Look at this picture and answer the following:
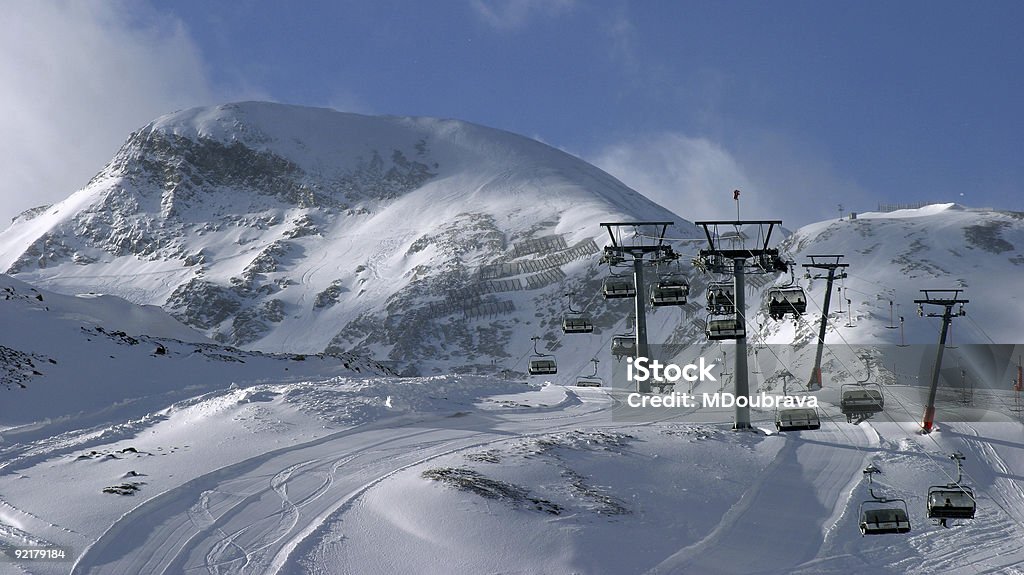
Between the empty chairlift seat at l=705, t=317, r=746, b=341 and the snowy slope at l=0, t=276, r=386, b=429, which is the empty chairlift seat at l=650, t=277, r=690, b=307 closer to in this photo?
the empty chairlift seat at l=705, t=317, r=746, b=341

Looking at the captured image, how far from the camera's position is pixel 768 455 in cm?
3422

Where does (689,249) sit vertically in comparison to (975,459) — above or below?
above

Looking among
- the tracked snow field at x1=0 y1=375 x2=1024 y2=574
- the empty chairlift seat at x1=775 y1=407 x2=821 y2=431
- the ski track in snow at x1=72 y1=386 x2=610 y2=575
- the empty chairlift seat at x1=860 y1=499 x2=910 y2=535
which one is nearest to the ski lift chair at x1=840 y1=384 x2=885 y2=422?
the tracked snow field at x1=0 y1=375 x2=1024 y2=574

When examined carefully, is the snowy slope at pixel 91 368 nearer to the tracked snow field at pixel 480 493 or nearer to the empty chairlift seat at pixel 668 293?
the tracked snow field at pixel 480 493

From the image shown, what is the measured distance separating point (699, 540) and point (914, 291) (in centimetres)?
7452

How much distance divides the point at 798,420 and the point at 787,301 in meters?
5.61

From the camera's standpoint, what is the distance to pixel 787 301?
35938mm

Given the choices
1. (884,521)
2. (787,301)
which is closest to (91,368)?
(787,301)

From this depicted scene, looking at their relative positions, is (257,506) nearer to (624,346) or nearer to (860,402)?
(860,402)

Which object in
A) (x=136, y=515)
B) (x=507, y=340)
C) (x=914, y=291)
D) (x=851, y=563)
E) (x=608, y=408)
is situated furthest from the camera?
(x=507, y=340)

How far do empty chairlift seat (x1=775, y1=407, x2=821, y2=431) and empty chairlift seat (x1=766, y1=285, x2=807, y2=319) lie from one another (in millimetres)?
4749

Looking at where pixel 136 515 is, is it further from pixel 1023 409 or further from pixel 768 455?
pixel 1023 409

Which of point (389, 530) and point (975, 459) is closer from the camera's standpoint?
point (389, 530)

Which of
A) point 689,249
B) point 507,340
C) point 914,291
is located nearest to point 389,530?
point 914,291
